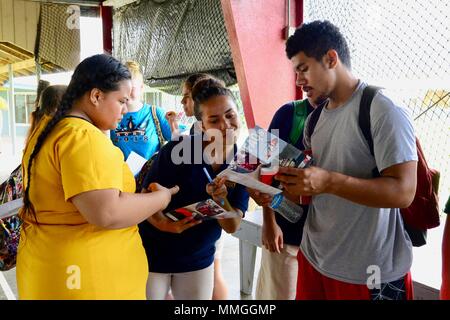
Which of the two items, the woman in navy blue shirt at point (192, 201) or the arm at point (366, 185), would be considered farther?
the woman in navy blue shirt at point (192, 201)

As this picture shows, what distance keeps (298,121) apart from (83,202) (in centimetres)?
120

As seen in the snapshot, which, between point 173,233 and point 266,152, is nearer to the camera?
point 266,152

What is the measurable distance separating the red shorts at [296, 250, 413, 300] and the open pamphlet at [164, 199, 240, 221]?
0.36m

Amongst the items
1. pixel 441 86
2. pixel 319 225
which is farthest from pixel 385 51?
pixel 319 225

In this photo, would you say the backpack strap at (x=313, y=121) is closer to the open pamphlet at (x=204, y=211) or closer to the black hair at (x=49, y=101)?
the open pamphlet at (x=204, y=211)

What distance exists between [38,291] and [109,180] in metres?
0.42

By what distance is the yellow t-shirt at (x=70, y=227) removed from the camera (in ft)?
3.65

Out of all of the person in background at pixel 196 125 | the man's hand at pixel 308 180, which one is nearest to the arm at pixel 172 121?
the person in background at pixel 196 125

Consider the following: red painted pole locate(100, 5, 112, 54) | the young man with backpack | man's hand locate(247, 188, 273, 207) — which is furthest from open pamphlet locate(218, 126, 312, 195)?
red painted pole locate(100, 5, 112, 54)

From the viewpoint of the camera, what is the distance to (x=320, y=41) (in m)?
1.49

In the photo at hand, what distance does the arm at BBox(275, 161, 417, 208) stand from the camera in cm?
121

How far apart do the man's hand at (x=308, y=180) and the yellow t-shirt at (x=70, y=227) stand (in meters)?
0.52

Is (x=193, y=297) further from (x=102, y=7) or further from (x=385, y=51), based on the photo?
(x=102, y=7)
